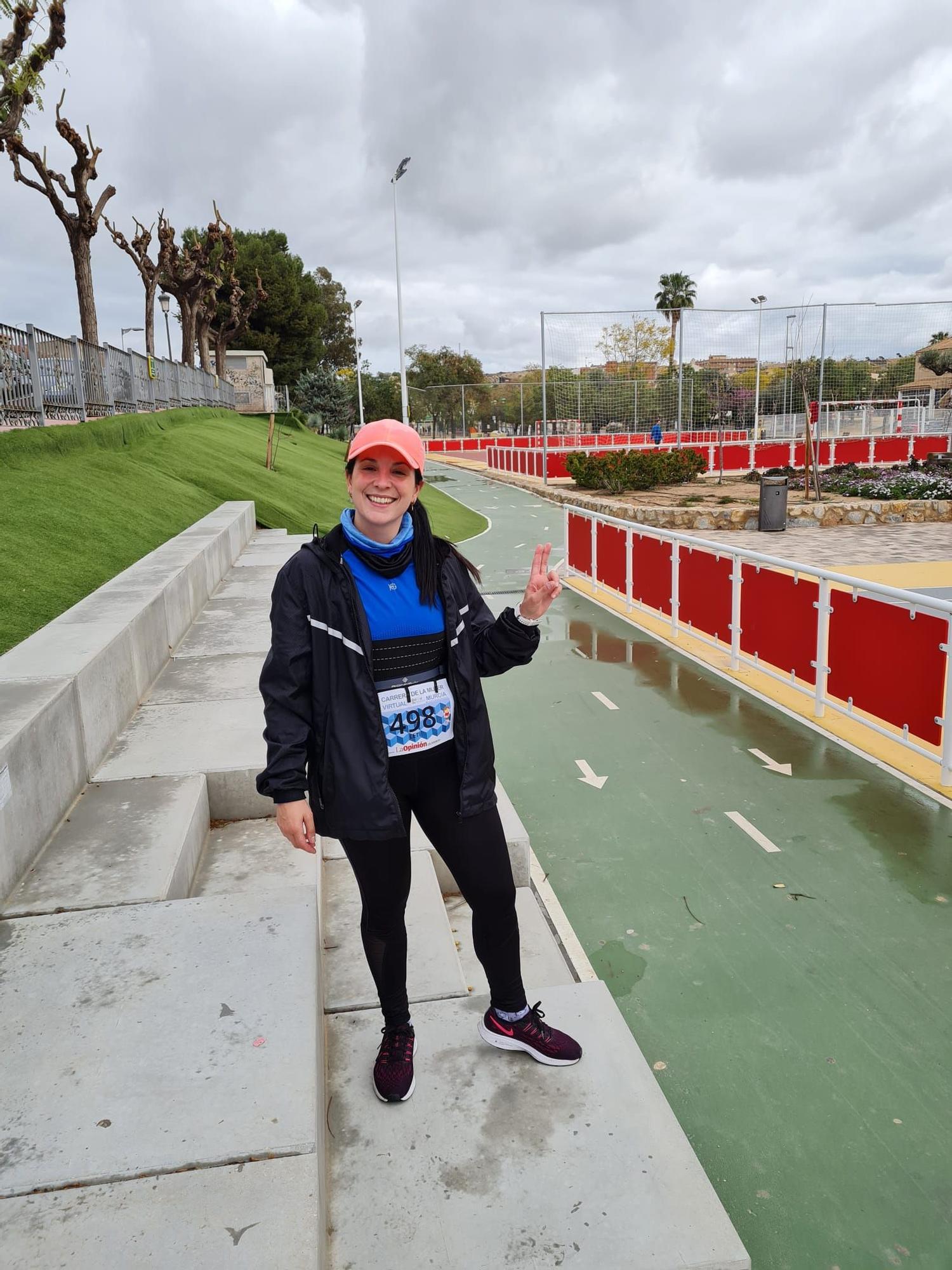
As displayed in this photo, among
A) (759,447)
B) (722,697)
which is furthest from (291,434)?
(722,697)

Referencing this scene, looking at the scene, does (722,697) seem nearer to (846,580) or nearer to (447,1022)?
(846,580)

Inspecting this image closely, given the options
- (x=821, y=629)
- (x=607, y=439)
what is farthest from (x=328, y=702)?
(x=607, y=439)

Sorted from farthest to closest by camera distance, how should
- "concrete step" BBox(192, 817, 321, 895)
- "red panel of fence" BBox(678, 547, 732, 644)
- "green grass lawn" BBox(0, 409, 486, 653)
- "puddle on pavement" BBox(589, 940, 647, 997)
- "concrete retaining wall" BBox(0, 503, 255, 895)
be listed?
"red panel of fence" BBox(678, 547, 732, 644)
"green grass lawn" BBox(0, 409, 486, 653)
"concrete step" BBox(192, 817, 321, 895)
"puddle on pavement" BBox(589, 940, 647, 997)
"concrete retaining wall" BBox(0, 503, 255, 895)

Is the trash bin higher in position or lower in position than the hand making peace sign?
lower

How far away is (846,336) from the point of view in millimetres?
26484

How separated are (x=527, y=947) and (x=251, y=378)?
53.6 m

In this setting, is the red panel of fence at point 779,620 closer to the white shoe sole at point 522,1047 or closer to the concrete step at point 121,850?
the concrete step at point 121,850

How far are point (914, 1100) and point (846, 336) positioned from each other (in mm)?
27444

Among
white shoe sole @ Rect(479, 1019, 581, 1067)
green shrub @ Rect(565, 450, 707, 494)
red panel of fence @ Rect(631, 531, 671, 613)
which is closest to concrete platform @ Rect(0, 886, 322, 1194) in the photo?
white shoe sole @ Rect(479, 1019, 581, 1067)

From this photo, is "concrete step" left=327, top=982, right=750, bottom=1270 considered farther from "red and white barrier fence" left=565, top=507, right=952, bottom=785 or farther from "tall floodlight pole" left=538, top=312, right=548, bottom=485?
"tall floodlight pole" left=538, top=312, right=548, bottom=485

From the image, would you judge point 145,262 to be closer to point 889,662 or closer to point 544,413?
point 544,413

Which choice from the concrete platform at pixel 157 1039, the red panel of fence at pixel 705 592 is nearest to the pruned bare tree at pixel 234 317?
the red panel of fence at pixel 705 592

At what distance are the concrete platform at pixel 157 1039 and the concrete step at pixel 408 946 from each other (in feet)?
1.02

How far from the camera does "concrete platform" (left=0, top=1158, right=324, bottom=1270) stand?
5.66 feet
